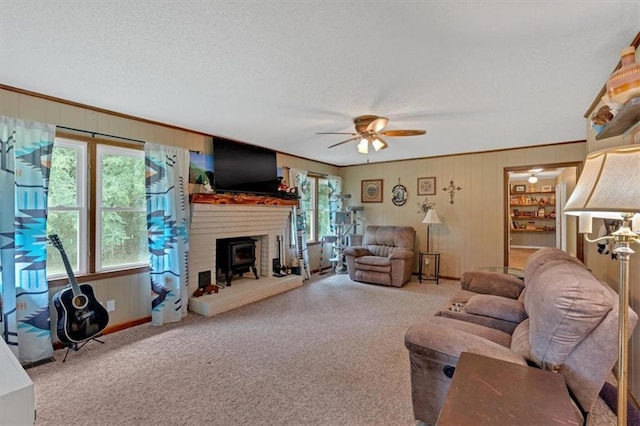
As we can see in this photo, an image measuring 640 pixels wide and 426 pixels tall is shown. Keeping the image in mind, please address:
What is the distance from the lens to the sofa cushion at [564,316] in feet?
4.48

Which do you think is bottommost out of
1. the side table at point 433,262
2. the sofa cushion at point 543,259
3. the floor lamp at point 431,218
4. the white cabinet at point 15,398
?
the side table at point 433,262

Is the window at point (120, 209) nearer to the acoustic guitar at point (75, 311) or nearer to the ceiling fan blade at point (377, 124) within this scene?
the acoustic guitar at point (75, 311)

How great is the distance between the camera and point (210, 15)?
65.6 inches

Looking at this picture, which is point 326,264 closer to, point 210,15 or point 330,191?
point 330,191

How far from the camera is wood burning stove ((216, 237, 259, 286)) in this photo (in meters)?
4.64

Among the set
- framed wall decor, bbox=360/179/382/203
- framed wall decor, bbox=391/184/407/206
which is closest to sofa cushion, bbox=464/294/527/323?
framed wall decor, bbox=391/184/407/206

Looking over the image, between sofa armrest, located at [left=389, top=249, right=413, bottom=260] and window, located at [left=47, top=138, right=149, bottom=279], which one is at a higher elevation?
window, located at [left=47, top=138, right=149, bottom=279]

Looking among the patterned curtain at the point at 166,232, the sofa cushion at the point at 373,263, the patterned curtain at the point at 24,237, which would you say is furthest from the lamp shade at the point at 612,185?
the sofa cushion at the point at 373,263

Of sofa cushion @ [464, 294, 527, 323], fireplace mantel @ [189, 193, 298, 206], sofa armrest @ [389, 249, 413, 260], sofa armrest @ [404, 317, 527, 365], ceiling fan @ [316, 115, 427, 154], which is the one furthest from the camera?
sofa armrest @ [389, 249, 413, 260]

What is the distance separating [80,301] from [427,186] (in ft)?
18.1

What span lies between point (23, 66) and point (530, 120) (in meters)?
4.80

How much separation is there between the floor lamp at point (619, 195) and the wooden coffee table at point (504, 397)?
1.00ft

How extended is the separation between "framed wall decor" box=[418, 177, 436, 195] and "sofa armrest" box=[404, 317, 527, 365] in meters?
4.49

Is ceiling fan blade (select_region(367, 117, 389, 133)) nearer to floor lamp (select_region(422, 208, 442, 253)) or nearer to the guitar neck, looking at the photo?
floor lamp (select_region(422, 208, 442, 253))
